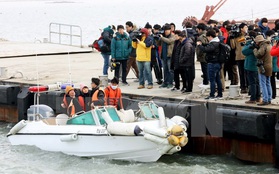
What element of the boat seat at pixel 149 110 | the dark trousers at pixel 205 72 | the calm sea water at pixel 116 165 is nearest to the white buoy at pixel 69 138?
the calm sea water at pixel 116 165

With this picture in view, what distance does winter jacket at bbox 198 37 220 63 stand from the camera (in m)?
18.1

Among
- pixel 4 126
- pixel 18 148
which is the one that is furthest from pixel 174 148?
pixel 4 126

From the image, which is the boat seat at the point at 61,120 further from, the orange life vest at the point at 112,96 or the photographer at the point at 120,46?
the photographer at the point at 120,46

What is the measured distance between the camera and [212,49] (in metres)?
18.0

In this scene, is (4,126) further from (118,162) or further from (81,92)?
(118,162)

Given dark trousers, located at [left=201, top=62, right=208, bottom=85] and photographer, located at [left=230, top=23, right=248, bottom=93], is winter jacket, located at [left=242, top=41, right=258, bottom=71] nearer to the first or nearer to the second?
photographer, located at [left=230, top=23, right=248, bottom=93]

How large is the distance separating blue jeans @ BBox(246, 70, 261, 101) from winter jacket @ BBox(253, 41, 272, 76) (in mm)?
542

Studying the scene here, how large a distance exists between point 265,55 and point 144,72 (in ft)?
15.3

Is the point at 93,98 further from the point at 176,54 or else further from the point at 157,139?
the point at 176,54

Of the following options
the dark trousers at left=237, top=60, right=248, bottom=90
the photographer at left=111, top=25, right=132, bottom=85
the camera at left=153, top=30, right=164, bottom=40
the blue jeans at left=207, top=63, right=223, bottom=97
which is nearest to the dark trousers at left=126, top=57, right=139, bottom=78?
the photographer at left=111, top=25, right=132, bottom=85

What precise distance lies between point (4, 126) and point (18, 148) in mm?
4282

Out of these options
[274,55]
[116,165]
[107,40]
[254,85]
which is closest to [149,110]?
[116,165]

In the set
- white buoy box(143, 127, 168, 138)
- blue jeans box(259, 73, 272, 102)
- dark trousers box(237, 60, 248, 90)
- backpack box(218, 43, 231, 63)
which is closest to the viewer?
white buoy box(143, 127, 168, 138)

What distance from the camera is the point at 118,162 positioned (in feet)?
56.3
